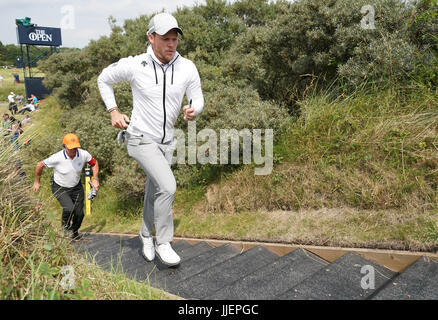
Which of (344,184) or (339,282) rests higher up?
(344,184)

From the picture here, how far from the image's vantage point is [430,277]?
2693 mm

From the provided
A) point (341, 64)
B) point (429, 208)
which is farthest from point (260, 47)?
point (429, 208)

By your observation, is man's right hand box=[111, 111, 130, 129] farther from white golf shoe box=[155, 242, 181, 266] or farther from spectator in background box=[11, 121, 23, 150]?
white golf shoe box=[155, 242, 181, 266]

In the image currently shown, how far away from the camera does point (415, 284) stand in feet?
8.54

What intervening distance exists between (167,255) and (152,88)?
1747 mm

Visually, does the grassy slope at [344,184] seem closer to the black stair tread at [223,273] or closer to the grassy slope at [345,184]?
the grassy slope at [345,184]

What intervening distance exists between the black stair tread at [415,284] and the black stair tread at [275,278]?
2.25 ft

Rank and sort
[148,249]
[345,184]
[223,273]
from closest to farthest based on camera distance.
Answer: [223,273]
[148,249]
[345,184]

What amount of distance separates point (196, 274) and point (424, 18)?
4.95 meters

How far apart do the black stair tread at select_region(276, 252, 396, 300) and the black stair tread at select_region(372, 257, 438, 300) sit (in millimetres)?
91

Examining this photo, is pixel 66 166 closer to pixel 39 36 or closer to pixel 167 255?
pixel 167 255

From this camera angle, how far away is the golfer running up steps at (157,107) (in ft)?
11.5

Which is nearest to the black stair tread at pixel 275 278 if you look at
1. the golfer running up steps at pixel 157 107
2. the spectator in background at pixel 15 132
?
the golfer running up steps at pixel 157 107

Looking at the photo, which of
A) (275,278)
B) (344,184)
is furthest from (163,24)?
(344,184)
